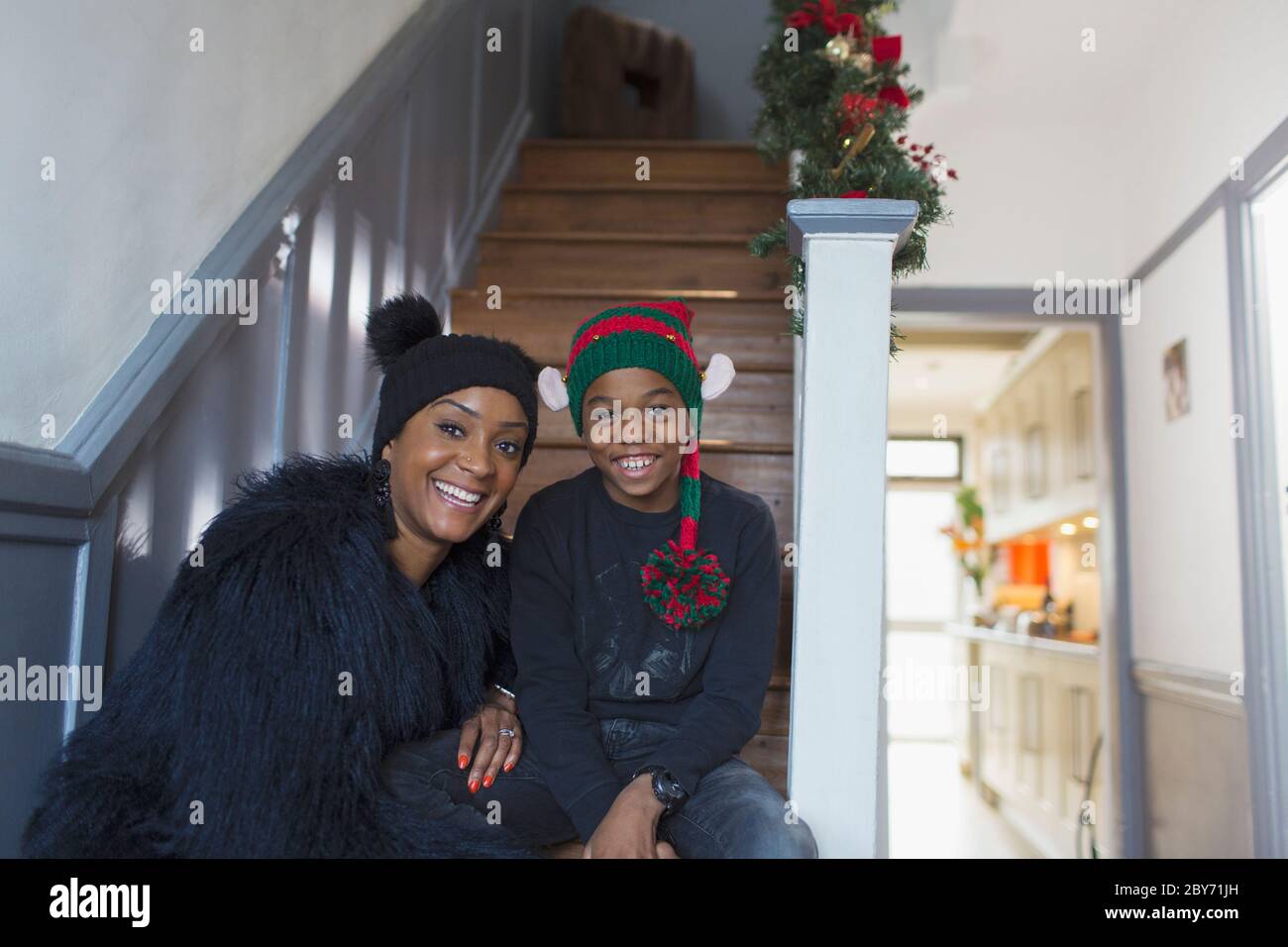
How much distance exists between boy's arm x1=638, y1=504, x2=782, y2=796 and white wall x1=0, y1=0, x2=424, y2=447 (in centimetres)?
93

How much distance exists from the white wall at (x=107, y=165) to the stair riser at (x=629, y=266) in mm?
1330

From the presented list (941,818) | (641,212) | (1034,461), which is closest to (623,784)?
(641,212)

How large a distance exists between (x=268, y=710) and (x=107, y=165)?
2.81 feet

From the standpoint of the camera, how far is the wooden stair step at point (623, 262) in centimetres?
321

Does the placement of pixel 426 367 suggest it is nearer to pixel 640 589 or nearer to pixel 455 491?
pixel 455 491

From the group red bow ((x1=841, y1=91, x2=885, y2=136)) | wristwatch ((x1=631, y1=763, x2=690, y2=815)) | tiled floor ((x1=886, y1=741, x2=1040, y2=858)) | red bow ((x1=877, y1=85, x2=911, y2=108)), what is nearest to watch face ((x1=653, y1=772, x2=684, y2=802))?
wristwatch ((x1=631, y1=763, x2=690, y2=815))

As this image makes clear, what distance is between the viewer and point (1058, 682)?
14.8 feet

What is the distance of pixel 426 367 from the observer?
1.47m

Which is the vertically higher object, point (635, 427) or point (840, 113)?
point (840, 113)

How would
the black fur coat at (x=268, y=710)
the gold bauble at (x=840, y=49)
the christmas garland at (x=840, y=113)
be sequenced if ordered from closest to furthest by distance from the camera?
the black fur coat at (x=268, y=710), the christmas garland at (x=840, y=113), the gold bauble at (x=840, y=49)

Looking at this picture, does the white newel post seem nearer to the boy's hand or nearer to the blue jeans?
the blue jeans

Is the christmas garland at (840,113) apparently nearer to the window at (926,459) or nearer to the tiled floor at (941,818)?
the tiled floor at (941,818)

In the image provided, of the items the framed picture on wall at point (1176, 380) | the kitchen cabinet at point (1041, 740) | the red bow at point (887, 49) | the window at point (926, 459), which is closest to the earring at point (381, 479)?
the red bow at point (887, 49)

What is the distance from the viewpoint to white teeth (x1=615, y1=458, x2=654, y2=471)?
5.04 ft
